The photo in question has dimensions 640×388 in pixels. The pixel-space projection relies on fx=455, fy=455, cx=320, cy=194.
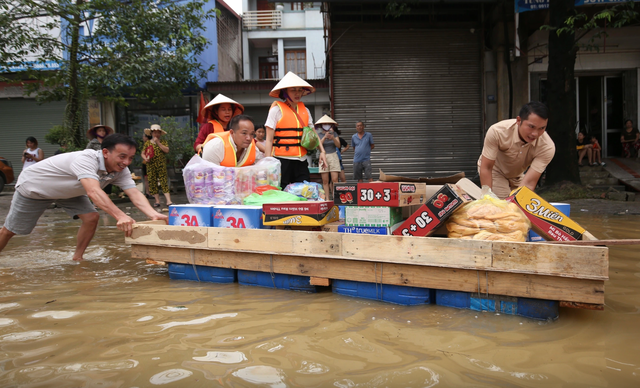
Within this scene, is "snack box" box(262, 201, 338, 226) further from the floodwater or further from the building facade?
the building facade

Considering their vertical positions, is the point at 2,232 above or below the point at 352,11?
below

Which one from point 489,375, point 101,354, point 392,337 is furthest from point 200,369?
point 489,375

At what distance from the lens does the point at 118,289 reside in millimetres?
3736

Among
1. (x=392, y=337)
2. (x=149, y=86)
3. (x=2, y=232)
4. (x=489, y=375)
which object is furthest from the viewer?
(x=149, y=86)

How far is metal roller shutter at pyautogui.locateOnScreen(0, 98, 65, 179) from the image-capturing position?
17656 mm

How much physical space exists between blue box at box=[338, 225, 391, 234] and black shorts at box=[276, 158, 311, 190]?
176 centimetres

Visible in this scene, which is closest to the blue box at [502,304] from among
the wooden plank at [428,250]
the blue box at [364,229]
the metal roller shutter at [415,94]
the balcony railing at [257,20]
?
the wooden plank at [428,250]

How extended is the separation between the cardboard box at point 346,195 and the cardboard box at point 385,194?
0.05 meters

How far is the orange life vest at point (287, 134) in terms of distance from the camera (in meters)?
5.08

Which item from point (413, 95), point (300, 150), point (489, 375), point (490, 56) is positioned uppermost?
point (490, 56)

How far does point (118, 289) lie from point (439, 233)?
264cm

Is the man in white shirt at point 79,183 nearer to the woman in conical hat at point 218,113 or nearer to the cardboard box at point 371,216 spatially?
the woman in conical hat at point 218,113

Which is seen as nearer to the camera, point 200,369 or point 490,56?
point 200,369

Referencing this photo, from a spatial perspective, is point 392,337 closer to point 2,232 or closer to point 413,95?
point 2,232
